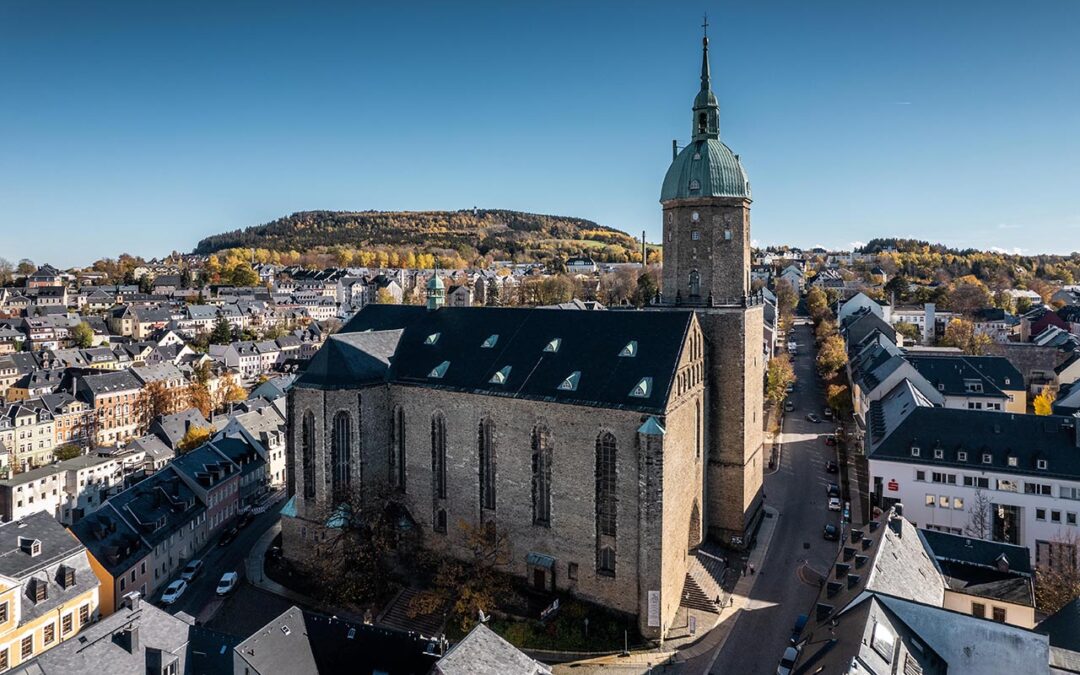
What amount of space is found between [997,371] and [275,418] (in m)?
75.7

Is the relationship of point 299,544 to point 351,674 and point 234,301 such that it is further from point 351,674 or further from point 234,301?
point 234,301

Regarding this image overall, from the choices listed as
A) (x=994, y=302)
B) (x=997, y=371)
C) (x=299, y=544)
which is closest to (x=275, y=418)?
(x=299, y=544)

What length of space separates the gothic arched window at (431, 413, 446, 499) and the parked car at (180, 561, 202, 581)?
62.5ft

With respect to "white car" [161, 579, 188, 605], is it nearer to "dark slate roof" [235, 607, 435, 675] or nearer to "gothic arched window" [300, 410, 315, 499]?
"gothic arched window" [300, 410, 315, 499]

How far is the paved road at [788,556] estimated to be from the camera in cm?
3194

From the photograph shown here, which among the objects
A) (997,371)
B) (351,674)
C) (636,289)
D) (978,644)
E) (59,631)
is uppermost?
(636,289)

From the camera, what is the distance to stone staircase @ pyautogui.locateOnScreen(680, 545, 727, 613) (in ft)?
118

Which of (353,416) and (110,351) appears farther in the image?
(110,351)

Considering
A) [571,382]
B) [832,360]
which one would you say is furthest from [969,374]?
[571,382]

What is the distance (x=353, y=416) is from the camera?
40.7 meters

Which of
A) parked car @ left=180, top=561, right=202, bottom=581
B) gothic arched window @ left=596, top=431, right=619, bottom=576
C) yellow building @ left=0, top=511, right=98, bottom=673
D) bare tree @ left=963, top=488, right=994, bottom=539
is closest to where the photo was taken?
yellow building @ left=0, top=511, right=98, bottom=673

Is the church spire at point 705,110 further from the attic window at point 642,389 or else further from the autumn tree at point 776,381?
the autumn tree at point 776,381

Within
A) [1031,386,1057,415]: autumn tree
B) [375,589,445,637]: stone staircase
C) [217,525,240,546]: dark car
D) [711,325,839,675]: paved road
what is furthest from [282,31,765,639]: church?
[1031,386,1057,415]: autumn tree

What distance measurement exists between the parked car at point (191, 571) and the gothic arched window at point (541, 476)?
83.9 ft
